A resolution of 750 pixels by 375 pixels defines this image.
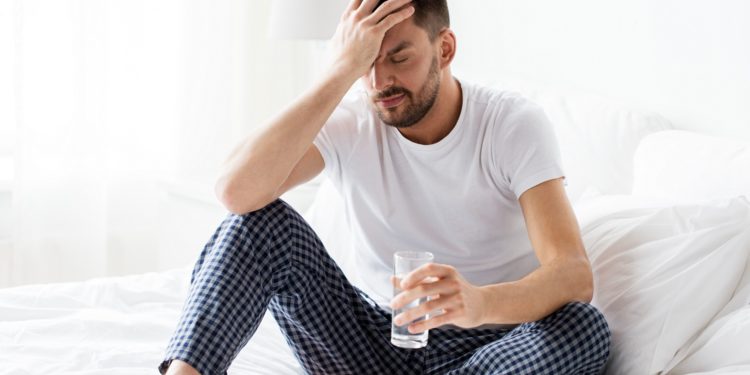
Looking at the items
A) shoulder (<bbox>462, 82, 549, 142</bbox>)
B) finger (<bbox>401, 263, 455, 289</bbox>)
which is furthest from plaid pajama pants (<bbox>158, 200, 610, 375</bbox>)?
shoulder (<bbox>462, 82, 549, 142</bbox>)

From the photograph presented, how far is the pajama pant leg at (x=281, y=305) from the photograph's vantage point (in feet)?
Result: 4.65

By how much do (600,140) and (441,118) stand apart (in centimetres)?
45

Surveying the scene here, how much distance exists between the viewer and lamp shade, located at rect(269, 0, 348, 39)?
265cm

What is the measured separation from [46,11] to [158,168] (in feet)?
2.19

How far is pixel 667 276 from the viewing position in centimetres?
153

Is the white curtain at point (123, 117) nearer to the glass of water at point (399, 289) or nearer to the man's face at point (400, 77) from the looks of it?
the man's face at point (400, 77)

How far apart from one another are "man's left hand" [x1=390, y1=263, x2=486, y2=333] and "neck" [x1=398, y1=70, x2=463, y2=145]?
463 mm

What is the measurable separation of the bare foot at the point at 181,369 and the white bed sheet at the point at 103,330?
0.82 ft

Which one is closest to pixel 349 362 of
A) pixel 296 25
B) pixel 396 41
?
pixel 396 41

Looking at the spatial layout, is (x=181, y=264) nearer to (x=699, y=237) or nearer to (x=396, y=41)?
(x=396, y=41)

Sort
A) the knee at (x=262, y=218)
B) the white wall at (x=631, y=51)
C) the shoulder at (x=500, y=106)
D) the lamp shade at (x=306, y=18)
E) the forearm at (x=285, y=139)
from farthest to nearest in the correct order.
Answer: the lamp shade at (x=306, y=18)
the white wall at (x=631, y=51)
the shoulder at (x=500, y=106)
the forearm at (x=285, y=139)
the knee at (x=262, y=218)

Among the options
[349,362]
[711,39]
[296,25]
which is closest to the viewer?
[349,362]

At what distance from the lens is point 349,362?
158 cm

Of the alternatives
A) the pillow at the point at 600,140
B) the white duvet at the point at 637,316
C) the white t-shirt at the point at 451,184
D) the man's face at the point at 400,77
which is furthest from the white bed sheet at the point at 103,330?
the pillow at the point at 600,140
